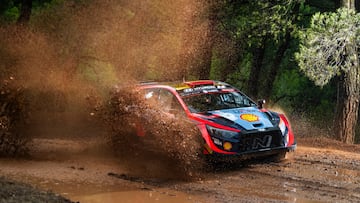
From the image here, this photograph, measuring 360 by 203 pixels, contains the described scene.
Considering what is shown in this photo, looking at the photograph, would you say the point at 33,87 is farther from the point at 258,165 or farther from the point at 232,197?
the point at 232,197

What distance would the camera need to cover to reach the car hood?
10.8 meters

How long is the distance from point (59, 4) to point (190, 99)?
48.2 ft

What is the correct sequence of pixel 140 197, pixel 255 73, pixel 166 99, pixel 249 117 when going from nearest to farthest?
1. pixel 140 197
2. pixel 249 117
3. pixel 166 99
4. pixel 255 73

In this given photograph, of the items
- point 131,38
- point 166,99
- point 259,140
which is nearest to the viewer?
point 259,140

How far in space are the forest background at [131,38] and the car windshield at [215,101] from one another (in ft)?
18.2

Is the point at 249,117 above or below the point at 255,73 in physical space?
below

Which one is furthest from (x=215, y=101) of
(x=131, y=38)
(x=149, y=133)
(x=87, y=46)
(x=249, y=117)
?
(x=87, y=46)

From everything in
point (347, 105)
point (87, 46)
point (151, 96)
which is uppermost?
point (87, 46)

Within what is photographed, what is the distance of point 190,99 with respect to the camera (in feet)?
38.2

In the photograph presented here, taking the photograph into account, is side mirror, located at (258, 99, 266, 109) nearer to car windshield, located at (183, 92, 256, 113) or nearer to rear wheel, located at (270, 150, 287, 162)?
car windshield, located at (183, 92, 256, 113)

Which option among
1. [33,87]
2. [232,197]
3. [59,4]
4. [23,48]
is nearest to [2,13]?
[59,4]

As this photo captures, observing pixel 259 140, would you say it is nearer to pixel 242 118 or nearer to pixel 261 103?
pixel 242 118

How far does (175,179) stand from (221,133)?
1.19 meters

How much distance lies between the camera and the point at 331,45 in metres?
15.9
